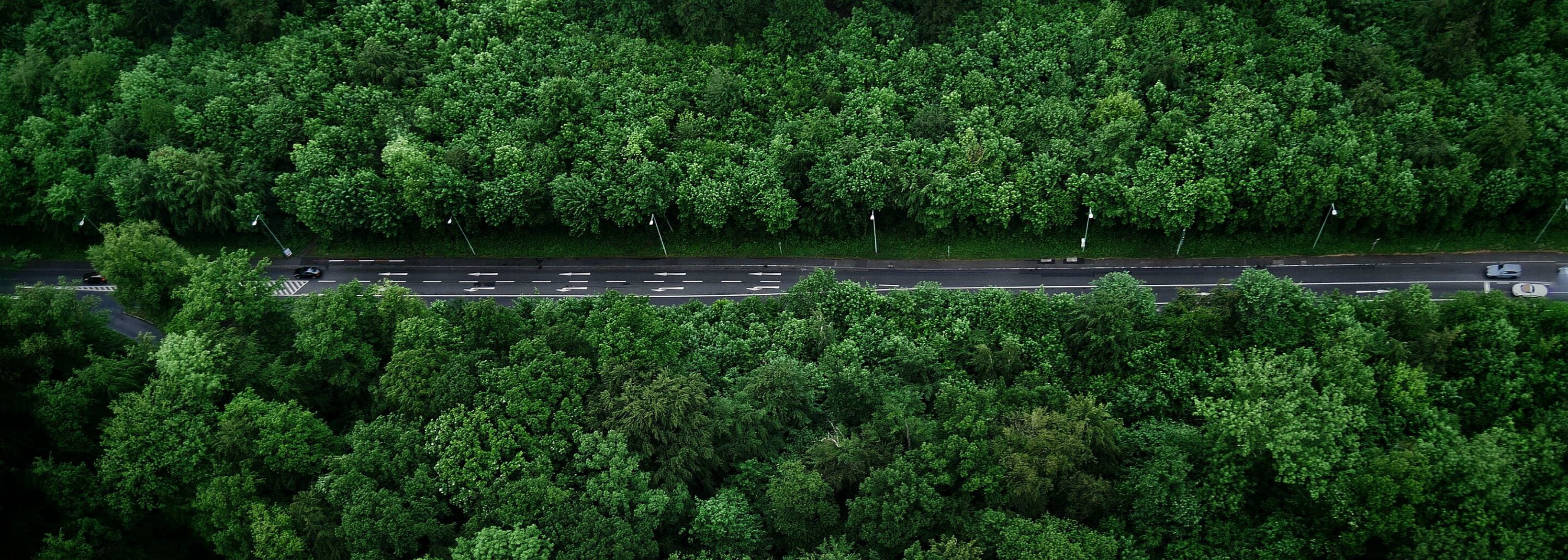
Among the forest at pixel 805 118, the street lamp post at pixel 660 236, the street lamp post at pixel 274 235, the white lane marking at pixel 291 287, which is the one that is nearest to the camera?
the forest at pixel 805 118

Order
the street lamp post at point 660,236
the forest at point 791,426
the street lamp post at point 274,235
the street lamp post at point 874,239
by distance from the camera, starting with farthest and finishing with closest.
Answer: the street lamp post at point 274,235, the street lamp post at point 660,236, the street lamp post at point 874,239, the forest at point 791,426

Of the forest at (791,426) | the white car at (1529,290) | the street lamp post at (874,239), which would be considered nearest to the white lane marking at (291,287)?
the forest at (791,426)

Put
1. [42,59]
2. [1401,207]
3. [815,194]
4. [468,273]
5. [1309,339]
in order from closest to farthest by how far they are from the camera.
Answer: [1309,339], [1401,207], [815,194], [468,273], [42,59]

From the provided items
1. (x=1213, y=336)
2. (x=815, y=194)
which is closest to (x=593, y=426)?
(x=815, y=194)

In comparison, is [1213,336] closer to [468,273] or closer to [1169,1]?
[1169,1]

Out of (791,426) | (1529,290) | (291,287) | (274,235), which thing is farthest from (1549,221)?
(274,235)

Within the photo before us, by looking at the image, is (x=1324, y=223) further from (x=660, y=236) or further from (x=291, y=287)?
(x=291, y=287)

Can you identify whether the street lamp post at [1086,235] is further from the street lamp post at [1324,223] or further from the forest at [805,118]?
the street lamp post at [1324,223]

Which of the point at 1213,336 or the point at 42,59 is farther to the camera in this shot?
the point at 42,59

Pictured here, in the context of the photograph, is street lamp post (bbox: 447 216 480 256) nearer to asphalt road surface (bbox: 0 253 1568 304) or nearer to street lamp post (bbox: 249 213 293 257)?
asphalt road surface (bbox: 0 253 1568 304)
